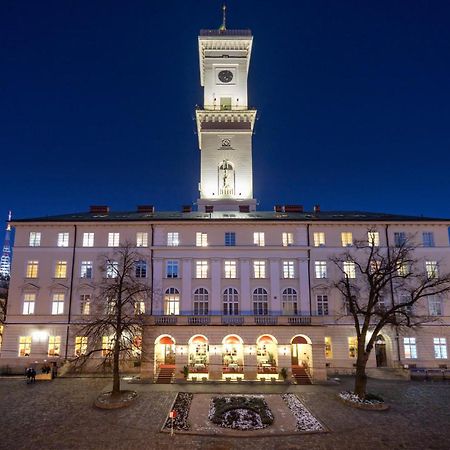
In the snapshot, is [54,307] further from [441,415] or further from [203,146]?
[441,415]

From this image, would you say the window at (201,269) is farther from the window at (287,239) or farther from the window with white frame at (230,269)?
the window at (287,239)

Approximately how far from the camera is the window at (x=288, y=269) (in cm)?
4519

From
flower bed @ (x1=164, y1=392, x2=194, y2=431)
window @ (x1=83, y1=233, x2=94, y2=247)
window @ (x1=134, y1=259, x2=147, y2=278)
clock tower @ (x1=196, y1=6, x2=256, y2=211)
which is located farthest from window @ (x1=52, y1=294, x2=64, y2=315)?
clock tower @ (x1=196, y1=6, x2=256, y2=211)

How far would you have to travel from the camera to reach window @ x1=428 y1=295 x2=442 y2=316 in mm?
44841

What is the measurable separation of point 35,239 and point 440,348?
4744cm

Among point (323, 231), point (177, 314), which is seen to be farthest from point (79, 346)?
point (323, 231)

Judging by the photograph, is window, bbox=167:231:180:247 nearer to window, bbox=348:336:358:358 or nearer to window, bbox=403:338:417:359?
window, bbox=348:336:358:358

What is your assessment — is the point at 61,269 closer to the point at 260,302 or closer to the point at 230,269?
the point at 230,269

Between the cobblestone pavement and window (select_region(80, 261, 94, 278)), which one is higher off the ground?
window (select_region(80, 261, 94, 278))

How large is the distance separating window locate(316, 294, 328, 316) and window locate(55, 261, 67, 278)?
A: 2900 cm

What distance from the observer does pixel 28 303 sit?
4512 centimetres

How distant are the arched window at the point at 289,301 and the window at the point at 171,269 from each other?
12.5 m

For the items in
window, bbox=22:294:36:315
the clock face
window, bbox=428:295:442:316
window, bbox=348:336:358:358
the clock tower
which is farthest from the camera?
the clock face

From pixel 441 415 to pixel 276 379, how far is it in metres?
15.7
